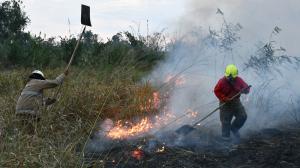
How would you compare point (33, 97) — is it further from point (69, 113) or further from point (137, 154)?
point (137, 154)

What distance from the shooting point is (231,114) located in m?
10.1

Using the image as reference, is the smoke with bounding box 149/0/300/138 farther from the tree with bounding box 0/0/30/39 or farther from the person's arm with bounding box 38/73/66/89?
the tree with bounding box 0/0/30/39

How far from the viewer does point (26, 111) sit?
9.74m

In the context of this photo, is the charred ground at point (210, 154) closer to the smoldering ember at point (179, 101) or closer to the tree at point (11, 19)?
the smoldering ember at point (179, 101)

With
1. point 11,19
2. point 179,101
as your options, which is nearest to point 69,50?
point 179,101

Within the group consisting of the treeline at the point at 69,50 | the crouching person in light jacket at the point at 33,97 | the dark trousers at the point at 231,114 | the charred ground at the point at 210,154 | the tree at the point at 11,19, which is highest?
the tree at the point at 11,19

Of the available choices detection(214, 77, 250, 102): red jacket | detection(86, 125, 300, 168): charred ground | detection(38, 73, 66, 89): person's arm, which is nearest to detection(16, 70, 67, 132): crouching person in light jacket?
detection(38, 73, 66, 89): person's arm

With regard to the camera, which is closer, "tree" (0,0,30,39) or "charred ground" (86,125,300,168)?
"charred ground" (86,125,300,168)

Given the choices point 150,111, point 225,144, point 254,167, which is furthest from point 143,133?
point 254,167

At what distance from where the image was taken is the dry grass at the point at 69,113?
632 cm

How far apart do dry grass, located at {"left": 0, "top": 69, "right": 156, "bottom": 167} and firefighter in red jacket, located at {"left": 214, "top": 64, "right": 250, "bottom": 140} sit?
187 centimetres

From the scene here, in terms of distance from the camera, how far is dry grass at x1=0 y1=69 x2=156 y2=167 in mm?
6316

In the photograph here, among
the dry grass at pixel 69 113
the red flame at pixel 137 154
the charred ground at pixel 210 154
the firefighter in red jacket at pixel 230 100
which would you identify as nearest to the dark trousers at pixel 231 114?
the firefighter in red jacket at pixel 230 100

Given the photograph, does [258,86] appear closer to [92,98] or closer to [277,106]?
[277,106]
